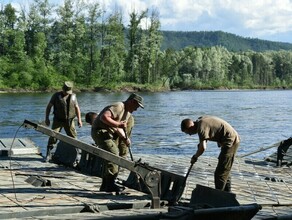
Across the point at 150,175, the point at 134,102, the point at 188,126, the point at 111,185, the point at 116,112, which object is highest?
the point at 134,102

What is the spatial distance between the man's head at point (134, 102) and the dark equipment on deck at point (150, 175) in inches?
44.1

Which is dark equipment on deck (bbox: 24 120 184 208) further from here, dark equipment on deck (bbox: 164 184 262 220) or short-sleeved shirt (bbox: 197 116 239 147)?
short-sleeved shirt (bbox: 197 116 239 147)

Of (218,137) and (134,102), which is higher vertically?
(134,102)

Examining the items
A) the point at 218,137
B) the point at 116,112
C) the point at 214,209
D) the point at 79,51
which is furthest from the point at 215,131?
A: the point at 79,51

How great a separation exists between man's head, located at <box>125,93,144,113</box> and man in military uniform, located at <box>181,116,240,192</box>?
0.96m

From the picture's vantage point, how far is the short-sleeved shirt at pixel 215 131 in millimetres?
8852

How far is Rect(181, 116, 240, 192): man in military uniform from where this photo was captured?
8820 millimetres

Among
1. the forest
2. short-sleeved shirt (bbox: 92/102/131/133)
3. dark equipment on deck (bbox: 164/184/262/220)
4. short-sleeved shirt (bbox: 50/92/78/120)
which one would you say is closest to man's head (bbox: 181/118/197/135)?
dark equipment on deck (bbox: 164/184/262/220)

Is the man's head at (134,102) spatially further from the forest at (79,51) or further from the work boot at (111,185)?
the forest at (79,51)

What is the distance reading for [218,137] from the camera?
9.22m

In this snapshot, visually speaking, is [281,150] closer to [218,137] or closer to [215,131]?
[218,137]

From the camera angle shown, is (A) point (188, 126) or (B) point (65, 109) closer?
(A) point (188, 126)

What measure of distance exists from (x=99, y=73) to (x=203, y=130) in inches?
3511

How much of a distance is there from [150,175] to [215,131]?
1334 millimetres
